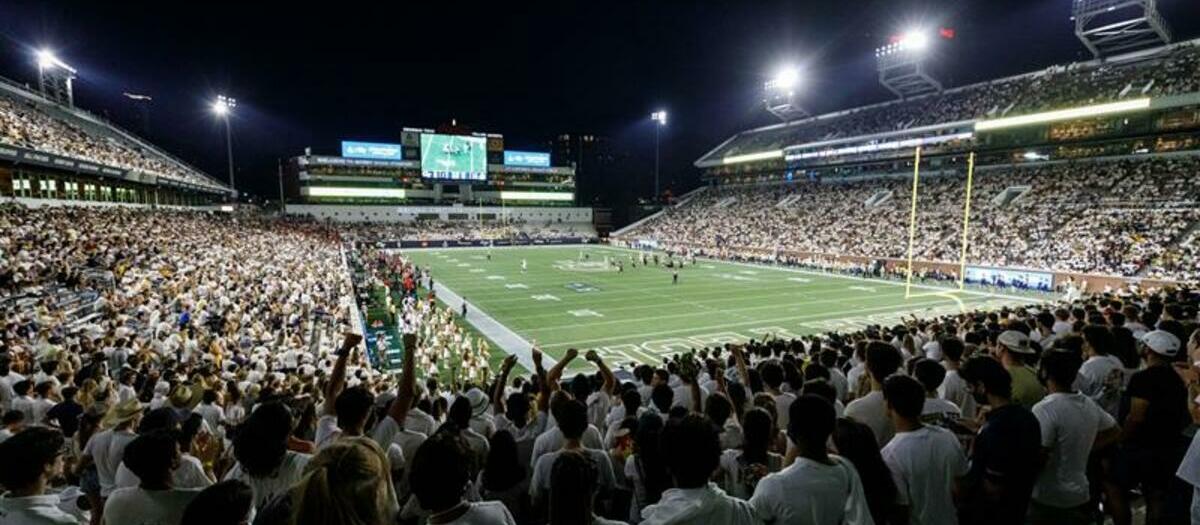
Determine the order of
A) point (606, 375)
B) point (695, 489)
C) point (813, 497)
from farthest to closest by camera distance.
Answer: point (606, 375)
point (813, 497)
point (695, 489)

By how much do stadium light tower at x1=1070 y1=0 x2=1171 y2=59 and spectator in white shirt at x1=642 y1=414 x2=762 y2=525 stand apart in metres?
53.3

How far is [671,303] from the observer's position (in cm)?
2875

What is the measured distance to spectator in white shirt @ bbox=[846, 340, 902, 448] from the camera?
412 cm

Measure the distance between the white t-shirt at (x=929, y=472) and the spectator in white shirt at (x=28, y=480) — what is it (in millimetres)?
4181

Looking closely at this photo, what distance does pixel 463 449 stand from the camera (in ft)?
7.39

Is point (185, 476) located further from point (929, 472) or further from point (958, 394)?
point (958, 394)

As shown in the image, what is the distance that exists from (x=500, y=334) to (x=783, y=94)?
62767 mm

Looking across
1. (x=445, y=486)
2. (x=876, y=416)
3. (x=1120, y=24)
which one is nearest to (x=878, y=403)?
(x=876, y=416)

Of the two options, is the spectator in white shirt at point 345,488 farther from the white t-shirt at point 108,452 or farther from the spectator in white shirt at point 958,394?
the spectator in white shirt at point 958,394

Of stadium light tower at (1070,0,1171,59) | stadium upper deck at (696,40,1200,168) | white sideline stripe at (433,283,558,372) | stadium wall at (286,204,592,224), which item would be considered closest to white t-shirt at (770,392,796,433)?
white sideline stripe at (433,283,558,372)

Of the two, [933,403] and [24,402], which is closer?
[933,403]

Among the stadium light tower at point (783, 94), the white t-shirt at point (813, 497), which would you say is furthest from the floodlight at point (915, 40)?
the white t-shirt at point (813, 497)

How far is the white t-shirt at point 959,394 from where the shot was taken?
5.66 meters

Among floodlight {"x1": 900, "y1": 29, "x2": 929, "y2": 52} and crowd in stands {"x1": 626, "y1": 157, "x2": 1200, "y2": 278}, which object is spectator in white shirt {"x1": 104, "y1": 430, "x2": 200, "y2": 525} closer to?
crowd in stands {"x1": 626, "y1": 157, "x2": 1200, "y2": 278}
